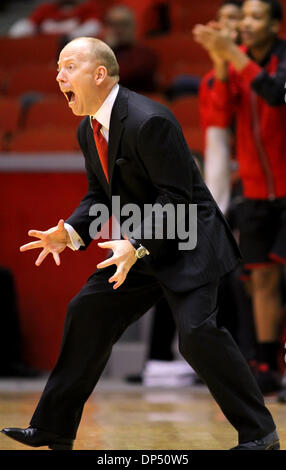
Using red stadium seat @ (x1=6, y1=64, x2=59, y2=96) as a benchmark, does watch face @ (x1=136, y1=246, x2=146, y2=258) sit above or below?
below

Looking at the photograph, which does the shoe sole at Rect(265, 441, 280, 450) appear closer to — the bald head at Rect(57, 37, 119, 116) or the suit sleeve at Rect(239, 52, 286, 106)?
the bald head at Rect(57, 37, 119, 116)

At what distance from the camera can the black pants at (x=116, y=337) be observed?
267 cm

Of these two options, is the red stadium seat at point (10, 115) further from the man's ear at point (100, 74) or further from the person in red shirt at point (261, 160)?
the man's ear at point (100, 74)

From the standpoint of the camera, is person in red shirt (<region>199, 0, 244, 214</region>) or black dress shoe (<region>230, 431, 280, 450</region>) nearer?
black dress shoe (<region>230, 431, 280, 450</region>)

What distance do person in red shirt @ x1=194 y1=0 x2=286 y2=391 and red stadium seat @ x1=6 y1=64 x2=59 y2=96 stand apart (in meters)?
2.77

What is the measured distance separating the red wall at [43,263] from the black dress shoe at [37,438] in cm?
262

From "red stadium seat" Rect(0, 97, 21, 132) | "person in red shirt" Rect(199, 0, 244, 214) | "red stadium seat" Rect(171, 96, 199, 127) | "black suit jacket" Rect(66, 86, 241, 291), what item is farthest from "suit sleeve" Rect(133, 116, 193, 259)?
"red stadium seat" Rect(0, 97, 21, 132)

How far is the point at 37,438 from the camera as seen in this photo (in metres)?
2.78

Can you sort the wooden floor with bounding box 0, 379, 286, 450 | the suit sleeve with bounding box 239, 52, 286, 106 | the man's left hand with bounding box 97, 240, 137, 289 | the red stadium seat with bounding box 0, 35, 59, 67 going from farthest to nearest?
the red stadium seat with bounding box 0, 35, 59, 67, the suit sleeve with bounding box 239, 52, 286, 106, the wooden floor with bounding box 0, 379, 286, 450, the man's left hand with bounding box 97, 240, 137, 289

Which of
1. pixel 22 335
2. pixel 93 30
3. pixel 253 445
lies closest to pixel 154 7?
pixel 93 30

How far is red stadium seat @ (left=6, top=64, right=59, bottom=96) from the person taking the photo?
7.11 metres

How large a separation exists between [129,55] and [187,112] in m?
1.05

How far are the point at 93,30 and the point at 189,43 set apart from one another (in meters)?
1.12

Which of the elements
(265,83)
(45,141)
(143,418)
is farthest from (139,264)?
(45,141)
